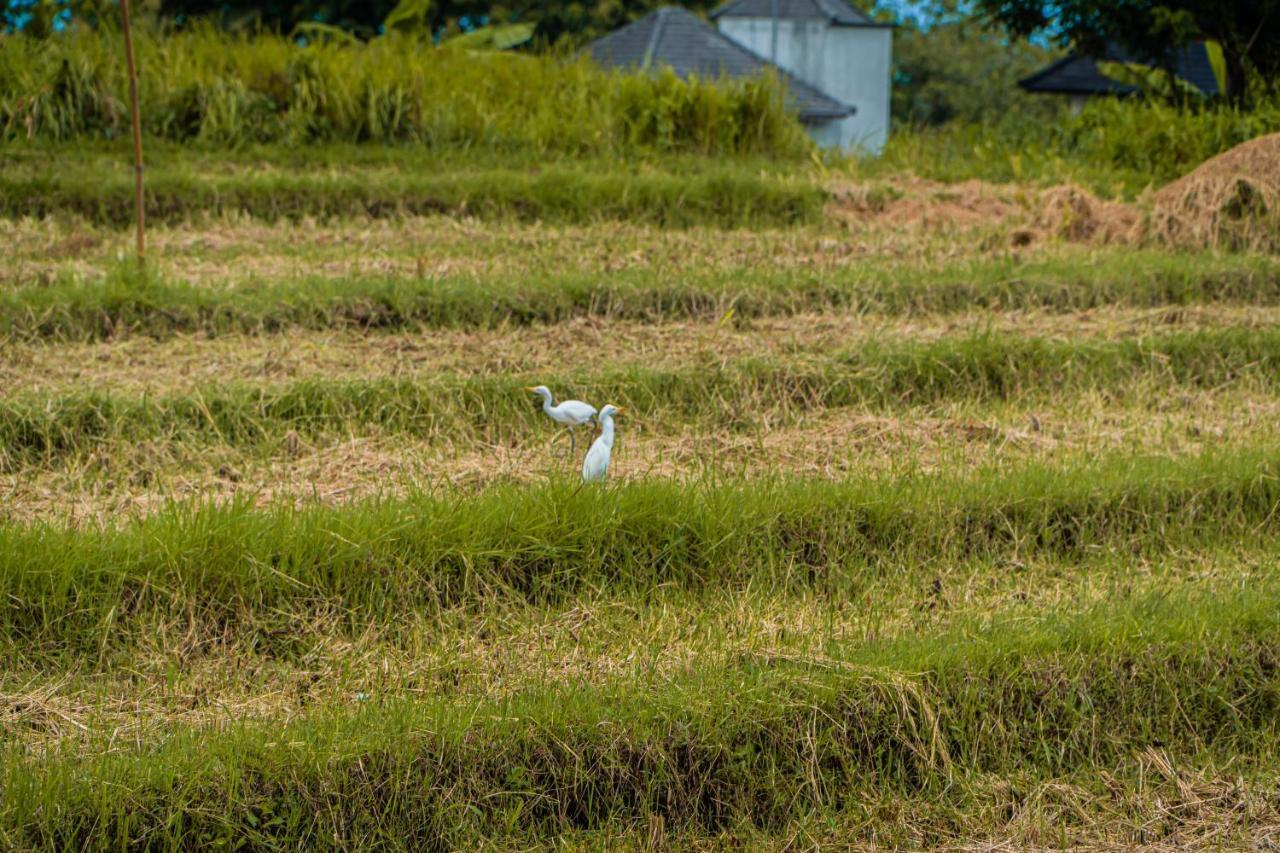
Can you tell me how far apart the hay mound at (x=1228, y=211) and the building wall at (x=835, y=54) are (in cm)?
2106

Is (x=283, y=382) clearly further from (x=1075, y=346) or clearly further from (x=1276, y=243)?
(x=1276, y=243)

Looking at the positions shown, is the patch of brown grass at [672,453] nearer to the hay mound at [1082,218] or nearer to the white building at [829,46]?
the hay mound at [1082,218]

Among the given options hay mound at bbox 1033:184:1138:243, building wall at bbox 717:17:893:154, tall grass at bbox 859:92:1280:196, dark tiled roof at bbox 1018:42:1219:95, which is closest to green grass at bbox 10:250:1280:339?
hay mound at bbox 1033:184:1138:243

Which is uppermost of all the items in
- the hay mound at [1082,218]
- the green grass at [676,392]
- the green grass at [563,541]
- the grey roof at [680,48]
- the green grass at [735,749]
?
the grey roof at [680,48]

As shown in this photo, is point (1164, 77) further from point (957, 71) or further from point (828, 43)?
point (957, 71)

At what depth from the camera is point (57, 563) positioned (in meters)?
3.96

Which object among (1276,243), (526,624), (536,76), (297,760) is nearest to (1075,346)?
(1276,243)

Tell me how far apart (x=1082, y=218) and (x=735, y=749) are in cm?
595

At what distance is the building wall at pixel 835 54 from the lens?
95.6ft

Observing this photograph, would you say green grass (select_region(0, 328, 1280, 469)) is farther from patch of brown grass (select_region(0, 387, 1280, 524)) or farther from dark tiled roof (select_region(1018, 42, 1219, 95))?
dark tiled roof (select_region(1018, 42, 1219, 95))

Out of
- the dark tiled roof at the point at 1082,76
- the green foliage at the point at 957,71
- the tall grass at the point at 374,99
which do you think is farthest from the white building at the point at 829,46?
the tall grass at the point at 374,99

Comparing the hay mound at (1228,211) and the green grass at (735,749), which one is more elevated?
the hay mound at (1228,211)

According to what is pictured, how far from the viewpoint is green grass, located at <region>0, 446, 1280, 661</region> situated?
4.01m

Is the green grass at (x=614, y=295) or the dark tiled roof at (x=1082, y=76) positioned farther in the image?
the dark tiled roof at (x=1082, y=76)
